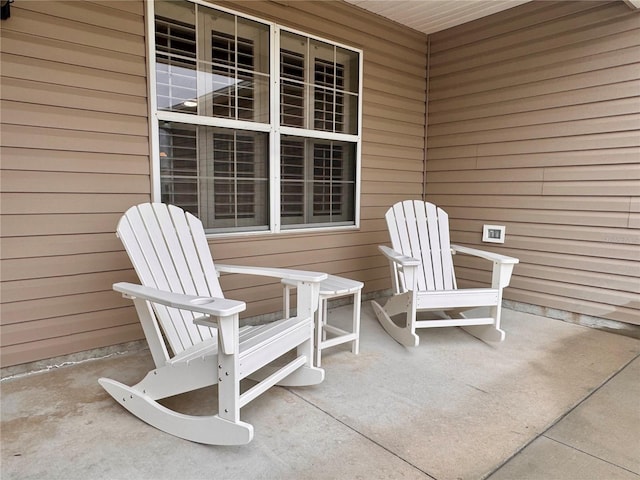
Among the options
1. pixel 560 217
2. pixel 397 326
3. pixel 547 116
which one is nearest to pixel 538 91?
pixel 547 116

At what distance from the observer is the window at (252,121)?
9.00 feet

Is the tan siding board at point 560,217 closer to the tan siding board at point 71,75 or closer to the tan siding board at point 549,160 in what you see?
the tan siding board at point 549,160

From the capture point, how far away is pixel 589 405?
6.92 feet

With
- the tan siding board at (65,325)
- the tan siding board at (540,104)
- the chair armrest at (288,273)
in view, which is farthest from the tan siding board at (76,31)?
the tan siding board at (540,104)

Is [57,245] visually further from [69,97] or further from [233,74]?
[233,74]

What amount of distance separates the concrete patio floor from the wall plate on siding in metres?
1.34

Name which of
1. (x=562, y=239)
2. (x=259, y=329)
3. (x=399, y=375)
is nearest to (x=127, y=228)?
(x=259, y=329)

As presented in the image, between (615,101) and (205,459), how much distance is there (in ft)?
12.0

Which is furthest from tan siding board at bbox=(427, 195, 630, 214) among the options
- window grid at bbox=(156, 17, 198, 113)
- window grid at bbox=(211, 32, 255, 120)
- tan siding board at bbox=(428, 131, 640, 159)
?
window grid at bbox=(156, 17, 198, 113)

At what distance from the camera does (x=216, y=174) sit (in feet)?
9.74

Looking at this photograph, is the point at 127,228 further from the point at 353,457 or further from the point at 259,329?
the point at 353,457

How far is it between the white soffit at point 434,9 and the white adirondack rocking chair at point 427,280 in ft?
A: 5.77

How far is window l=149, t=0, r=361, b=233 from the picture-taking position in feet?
9.00

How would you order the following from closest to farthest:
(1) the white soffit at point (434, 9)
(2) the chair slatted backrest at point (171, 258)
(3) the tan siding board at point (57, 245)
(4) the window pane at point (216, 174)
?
(2) the chair slatted backrest at point (171, 258) → (3) the tan siding board at point (57, 245) → (4) the window pane at point (216, 174) → (1) the white soffit at point (434, 9)
